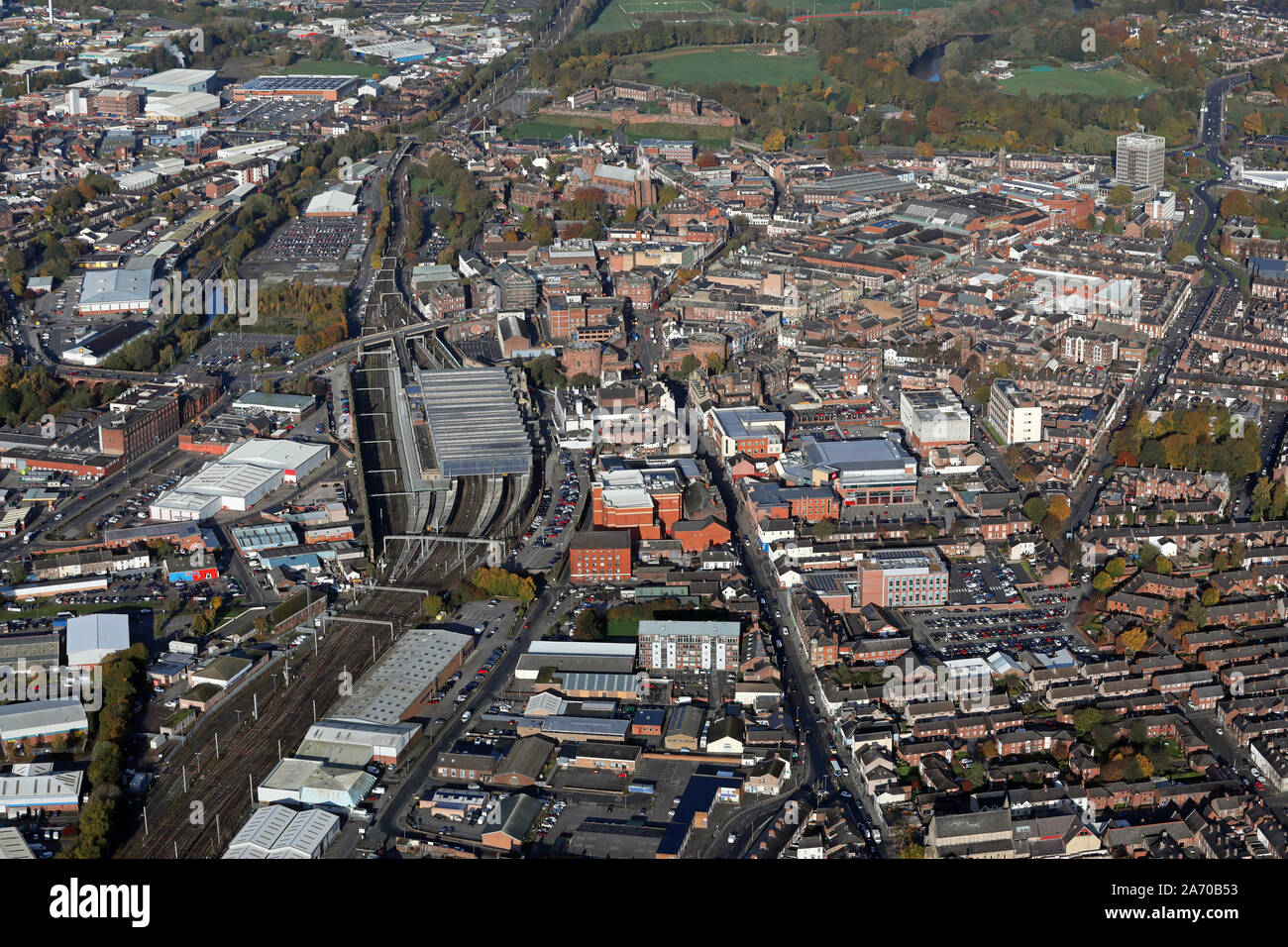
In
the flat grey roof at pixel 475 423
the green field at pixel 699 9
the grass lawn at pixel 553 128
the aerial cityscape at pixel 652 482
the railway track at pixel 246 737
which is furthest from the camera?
the green field at pixel 699 9

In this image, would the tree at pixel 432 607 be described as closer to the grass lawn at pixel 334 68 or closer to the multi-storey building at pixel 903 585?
the multi-storey building at pixel 903 585

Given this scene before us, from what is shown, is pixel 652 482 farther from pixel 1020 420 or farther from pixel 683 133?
pixel 683 133

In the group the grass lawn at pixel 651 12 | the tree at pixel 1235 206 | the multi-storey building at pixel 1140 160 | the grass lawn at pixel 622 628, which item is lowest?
the grass lawn at pixel 622 628

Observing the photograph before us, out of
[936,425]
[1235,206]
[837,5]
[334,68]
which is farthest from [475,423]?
[837,5]

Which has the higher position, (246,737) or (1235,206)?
(1235,206)

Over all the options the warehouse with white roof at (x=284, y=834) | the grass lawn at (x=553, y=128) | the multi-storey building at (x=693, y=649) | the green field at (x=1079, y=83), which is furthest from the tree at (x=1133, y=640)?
the green field at (x=1079, y=83)
